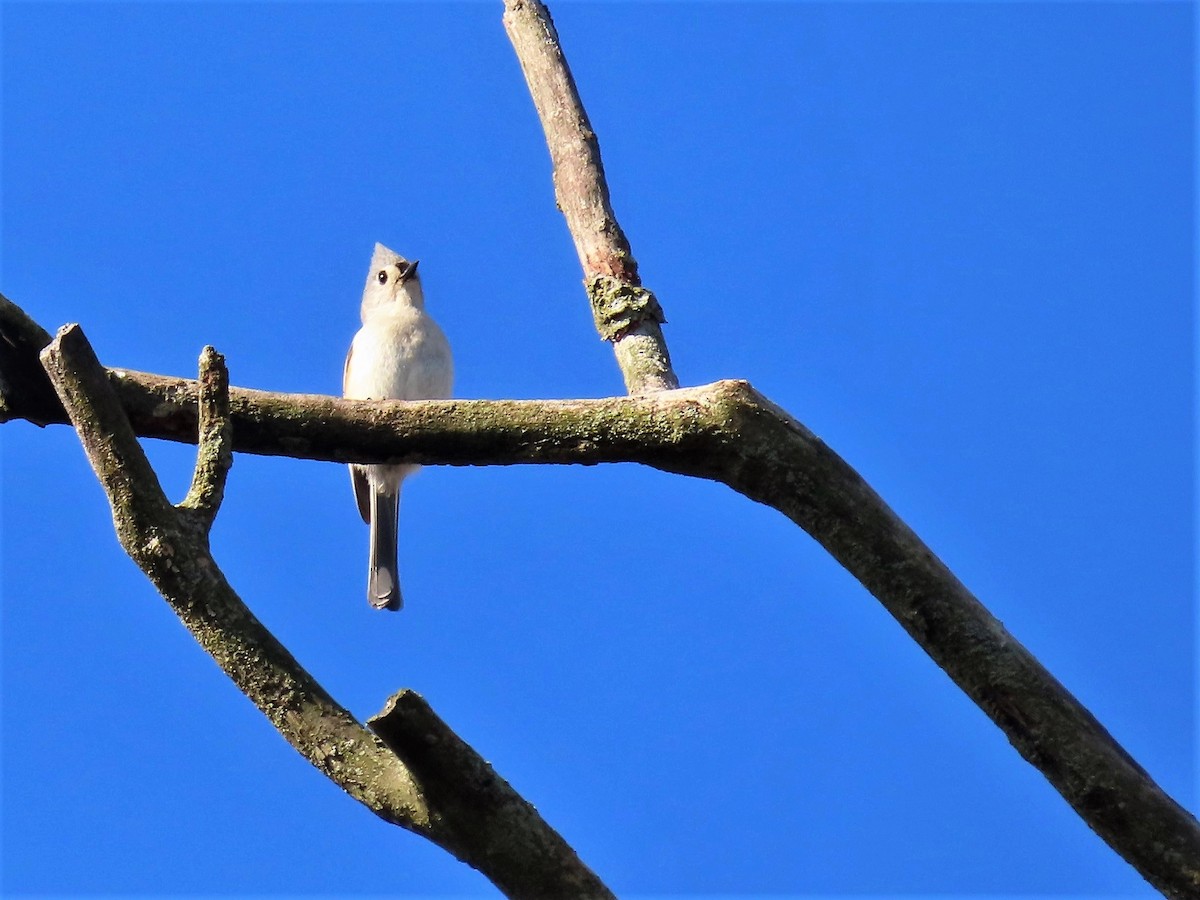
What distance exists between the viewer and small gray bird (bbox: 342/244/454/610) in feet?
25.6

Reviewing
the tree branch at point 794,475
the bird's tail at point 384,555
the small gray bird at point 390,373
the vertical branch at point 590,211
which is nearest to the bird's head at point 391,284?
the small gray bird at point 390,373

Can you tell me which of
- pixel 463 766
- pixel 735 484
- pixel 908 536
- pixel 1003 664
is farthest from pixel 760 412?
pixel 463 766

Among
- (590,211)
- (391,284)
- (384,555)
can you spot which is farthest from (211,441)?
(391,284)

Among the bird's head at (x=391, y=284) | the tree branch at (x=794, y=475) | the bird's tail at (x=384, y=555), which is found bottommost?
the tree branch at (x=794, y=475)

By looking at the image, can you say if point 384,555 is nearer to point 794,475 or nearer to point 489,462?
point 489,462

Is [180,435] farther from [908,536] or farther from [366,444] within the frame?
[908,536]

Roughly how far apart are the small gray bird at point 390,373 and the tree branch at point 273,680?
4800 millimetres

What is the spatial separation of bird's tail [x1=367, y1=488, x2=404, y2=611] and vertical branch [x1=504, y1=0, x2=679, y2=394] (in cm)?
341

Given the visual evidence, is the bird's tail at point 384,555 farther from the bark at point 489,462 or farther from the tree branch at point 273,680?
the tree branch at point 273,680

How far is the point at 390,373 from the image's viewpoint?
7.82 m

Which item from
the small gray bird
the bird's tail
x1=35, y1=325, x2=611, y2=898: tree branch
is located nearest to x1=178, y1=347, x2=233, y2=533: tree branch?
x1=35, y1=325, x2=611, y2=898: tree branch

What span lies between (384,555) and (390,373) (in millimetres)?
1088

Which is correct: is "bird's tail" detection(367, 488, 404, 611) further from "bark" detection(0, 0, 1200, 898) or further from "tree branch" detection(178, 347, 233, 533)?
"tree branch" detection(178, 347, 233, 533)

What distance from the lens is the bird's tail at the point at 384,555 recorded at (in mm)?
7770
